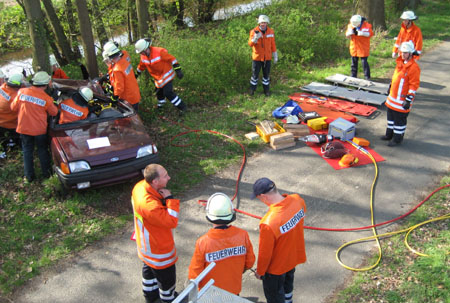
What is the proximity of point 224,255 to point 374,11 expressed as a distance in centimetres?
1381

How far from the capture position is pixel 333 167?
7.20 meters

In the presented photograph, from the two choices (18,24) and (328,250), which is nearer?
(328,250)

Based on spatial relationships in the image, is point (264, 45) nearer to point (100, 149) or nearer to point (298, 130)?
point (298, 130)

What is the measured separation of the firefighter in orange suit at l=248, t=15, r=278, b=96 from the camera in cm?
948

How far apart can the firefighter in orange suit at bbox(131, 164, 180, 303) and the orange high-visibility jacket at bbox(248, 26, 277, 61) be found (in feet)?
21.9

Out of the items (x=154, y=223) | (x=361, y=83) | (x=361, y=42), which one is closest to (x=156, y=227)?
(x=154, y=223)

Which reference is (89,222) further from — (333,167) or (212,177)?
(333,167)

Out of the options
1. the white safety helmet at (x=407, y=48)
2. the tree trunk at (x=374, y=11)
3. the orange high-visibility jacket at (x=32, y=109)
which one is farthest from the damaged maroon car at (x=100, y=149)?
the tree trunk at (x=374, y=11)

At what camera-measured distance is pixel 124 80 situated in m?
7.89

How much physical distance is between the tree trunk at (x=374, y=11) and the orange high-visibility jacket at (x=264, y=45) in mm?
6676

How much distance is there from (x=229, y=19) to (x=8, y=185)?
12.2 metres

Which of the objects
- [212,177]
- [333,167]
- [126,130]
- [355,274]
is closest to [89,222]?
[126,130]

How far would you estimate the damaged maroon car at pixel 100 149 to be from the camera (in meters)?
5.93

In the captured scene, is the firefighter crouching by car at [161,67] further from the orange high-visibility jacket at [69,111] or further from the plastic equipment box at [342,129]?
the plastic equipment box at [342,129]
